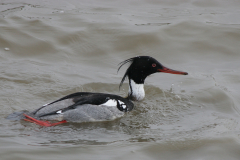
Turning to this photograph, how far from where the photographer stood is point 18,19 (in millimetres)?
10609

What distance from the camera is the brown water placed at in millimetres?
5301

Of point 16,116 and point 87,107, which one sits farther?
point 87,107

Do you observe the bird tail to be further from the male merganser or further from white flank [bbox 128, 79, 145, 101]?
white flank [bbox 128, 79, 145, 101]

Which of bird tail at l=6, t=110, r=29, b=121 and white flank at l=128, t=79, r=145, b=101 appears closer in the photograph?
bird tail at l=6, t=110, r=29, b=121

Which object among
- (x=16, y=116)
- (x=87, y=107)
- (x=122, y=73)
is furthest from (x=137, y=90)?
(x=16, y=116)

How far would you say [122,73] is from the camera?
8531 millimetres

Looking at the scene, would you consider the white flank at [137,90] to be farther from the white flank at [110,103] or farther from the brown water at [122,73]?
the white flank at [110,103]

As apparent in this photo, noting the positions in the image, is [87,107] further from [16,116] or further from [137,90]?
[137,90]

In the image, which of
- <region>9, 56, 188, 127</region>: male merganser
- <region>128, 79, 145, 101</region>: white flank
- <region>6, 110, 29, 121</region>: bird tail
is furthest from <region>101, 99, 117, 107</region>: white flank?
<region>6, 110, 29, 121</region>: bird tail

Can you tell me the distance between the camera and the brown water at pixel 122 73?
530 cm

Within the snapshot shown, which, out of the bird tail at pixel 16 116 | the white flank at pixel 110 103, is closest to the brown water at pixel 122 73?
the bird tail at pixel 16 116

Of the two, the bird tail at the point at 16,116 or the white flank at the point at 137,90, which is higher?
the white flank at the point at 137,90

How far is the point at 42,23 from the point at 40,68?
2554 millimetres

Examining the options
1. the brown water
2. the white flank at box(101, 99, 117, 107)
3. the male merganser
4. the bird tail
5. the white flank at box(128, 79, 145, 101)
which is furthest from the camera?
the white flank at box(128, 79, 145, 101)
